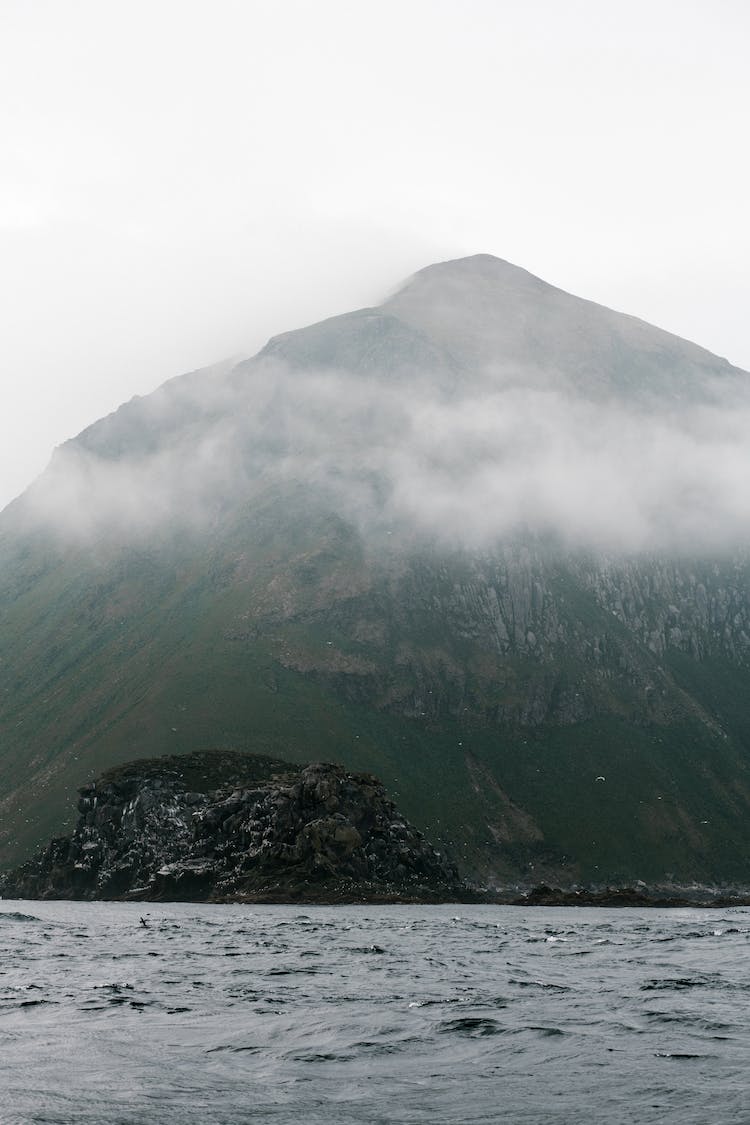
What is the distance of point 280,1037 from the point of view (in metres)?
38.3

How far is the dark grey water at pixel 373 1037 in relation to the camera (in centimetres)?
2689

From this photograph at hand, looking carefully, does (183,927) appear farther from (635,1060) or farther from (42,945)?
(635,1060)

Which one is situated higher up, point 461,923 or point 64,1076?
point 64,1076

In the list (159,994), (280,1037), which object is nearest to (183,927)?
(159,994)

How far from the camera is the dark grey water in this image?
2689cm

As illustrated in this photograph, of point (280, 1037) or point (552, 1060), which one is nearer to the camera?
point (552, 1060)

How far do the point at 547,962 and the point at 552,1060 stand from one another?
4302 cm

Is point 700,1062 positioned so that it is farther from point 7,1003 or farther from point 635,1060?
point 7,1003

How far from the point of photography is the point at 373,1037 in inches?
1511

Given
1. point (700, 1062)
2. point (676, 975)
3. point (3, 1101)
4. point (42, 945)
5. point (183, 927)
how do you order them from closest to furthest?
point (3, 1101), point (700, 1062), point (676, 975), point (42, 945), point (183, 927)

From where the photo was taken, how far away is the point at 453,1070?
31.9 metres

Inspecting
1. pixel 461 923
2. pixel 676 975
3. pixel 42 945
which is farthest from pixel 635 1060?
pixel 461 923

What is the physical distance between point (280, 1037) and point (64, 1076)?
1003cm

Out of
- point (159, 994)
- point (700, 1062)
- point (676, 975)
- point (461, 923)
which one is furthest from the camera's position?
point (461, 923)
